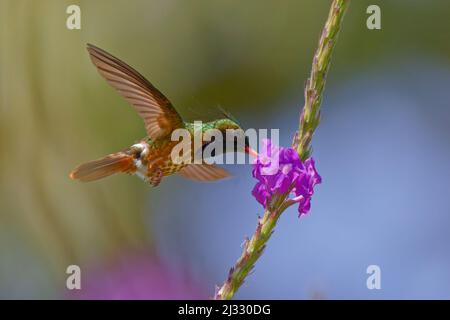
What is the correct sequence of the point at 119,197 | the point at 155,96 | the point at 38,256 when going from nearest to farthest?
1. the point at 155,96
2. the point at 38,256
3. the point at 119,197

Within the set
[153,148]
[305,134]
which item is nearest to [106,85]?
[153,148]

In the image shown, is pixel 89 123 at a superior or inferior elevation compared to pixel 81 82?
inferior

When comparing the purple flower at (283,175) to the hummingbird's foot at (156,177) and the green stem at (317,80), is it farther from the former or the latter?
the hummingbird's foot at (156,177)

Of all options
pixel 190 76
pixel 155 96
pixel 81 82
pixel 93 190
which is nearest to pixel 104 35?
pixel 81 82
